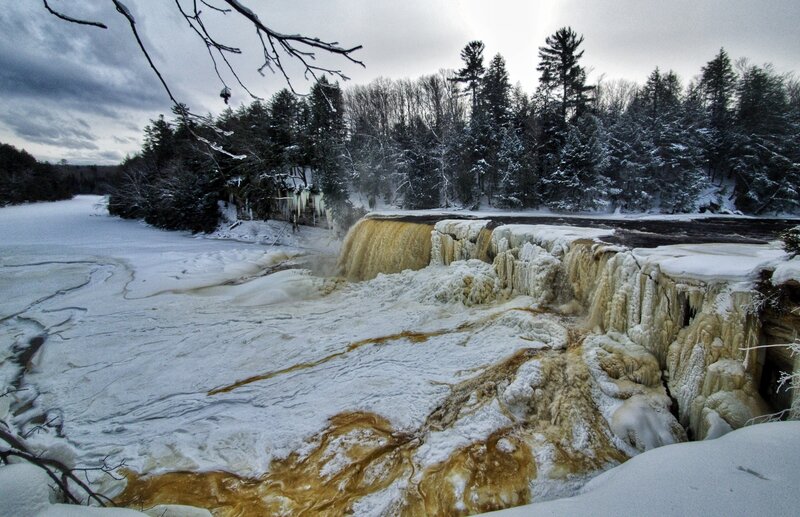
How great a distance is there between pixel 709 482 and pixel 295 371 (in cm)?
461

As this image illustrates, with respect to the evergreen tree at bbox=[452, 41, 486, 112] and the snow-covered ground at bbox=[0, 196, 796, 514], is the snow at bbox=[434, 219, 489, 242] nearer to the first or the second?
the snow-covered ground at bbox=[0, 196, 796, 514]

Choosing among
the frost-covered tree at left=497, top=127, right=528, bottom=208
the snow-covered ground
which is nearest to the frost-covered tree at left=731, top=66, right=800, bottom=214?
the frost-covered tree at left=497, top=127, right=528, bottom=208

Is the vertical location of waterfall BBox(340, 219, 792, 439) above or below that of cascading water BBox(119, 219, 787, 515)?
above

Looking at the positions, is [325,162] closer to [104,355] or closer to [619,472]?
[104,355]

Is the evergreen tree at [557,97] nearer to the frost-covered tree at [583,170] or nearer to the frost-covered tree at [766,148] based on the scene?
the frost-covered tree at [583,170]

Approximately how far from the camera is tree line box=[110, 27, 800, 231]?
18.6 m

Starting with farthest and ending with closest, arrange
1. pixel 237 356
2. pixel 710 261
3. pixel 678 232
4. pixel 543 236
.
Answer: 1. pixel 678 232
2. pixel 543 236
3. pixel 237 356
4. pixel 710 261

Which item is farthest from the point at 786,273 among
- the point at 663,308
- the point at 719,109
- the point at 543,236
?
the point at 719,109

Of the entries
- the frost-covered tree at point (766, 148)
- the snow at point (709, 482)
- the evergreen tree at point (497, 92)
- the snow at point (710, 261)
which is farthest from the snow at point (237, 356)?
the frost-covered tree at point (766, 148)

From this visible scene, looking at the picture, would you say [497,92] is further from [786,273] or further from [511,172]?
[786,273]

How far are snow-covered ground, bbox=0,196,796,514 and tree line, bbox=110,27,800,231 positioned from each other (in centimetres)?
1102

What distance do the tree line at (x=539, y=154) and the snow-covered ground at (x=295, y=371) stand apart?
11022 millimetres

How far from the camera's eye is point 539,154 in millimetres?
21156

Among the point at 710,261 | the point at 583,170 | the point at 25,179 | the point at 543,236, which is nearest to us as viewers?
the point at 710,261
